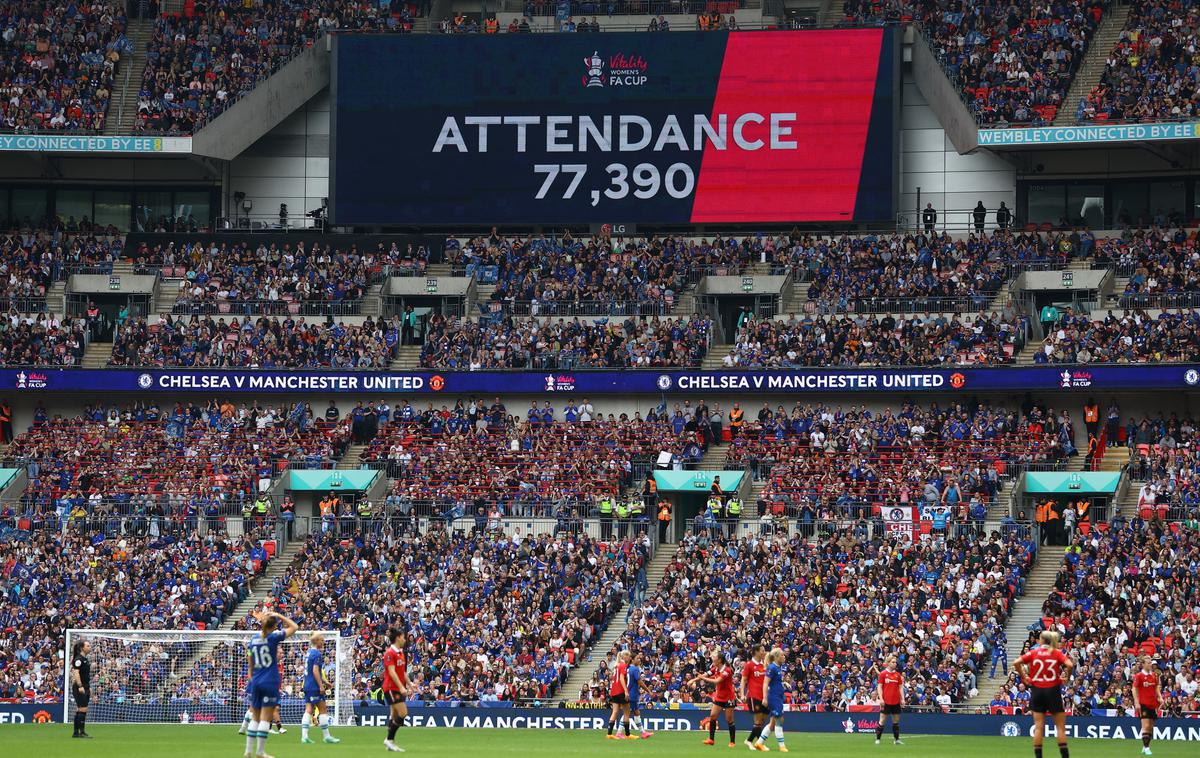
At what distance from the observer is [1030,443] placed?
52.4 meters

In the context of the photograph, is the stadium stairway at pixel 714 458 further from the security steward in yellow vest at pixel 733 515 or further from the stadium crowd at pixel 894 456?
the security steward in yellow vest at pixel 733 515

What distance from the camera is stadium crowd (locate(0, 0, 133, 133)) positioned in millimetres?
62188

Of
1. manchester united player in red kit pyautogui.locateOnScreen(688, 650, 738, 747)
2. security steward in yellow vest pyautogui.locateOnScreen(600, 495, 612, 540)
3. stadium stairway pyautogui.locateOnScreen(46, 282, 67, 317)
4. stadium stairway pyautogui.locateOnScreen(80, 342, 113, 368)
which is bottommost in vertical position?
manchester united player in red kit pyautogui.locateOnScreen(688, 650, 738, 747)

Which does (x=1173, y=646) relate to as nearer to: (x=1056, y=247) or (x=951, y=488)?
(x=951, y=488)

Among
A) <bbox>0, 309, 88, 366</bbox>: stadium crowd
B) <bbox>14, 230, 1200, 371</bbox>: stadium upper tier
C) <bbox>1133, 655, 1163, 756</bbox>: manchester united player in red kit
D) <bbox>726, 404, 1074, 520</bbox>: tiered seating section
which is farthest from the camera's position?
<bbox>0, 309, 88, 366</bbox>: stadium crowd

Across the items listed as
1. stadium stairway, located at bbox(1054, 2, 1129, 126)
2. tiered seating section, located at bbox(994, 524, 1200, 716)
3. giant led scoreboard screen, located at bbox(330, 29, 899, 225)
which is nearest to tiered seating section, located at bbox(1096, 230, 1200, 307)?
stadium stairway, located at bbox(1054, 2, 1129, 126)

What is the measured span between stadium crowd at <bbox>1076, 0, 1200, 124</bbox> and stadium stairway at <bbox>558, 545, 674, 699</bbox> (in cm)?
2109

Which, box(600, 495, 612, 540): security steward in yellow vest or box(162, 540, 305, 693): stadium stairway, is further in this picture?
box(600, 495, 612, 540): security steward in yellow vest

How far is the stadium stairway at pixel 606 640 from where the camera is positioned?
44.6m

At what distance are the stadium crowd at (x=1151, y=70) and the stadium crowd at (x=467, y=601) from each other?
72.7 feet

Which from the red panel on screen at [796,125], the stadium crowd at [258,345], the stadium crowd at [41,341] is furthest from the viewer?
the red panel on screen at [796,125]

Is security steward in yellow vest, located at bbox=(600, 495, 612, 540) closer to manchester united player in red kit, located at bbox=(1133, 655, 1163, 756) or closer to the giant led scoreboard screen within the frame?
the giant led scoreboard screen

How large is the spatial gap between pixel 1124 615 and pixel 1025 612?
10.6 ft

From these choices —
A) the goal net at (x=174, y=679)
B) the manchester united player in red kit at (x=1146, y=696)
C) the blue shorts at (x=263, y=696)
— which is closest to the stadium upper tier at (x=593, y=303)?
the goal net at (x=174, y=679)
